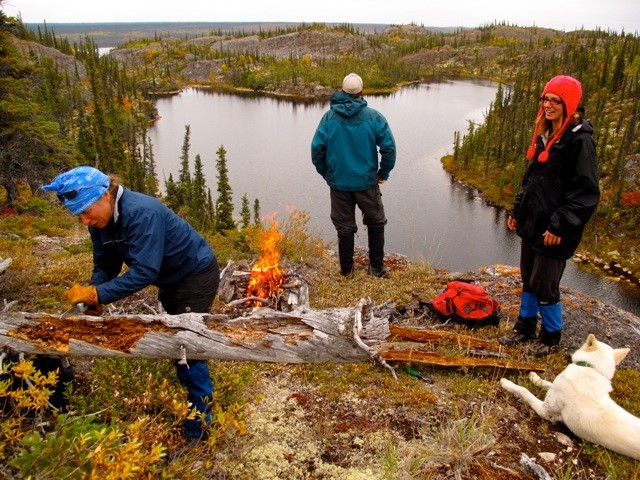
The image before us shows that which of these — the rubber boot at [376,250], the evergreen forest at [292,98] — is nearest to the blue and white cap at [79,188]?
the rubber boot at [376,250]

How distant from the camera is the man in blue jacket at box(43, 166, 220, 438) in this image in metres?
3.13

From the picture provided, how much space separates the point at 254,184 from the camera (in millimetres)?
41500

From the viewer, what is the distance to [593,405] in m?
3.50

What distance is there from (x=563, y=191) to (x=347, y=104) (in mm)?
3254

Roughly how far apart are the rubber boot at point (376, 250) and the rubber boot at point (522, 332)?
2.74 m

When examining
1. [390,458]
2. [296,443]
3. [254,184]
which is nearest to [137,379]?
[296,443]

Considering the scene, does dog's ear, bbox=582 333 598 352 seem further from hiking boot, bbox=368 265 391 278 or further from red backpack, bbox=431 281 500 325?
hiking boot, bbox=368 265 391 278

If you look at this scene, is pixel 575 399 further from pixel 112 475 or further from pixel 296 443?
pixel 112 475

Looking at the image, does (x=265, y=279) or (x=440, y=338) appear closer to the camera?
(x=440, y=338)

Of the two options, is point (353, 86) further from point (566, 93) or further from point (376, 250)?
point (566, 93)

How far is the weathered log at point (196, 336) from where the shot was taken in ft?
11.5

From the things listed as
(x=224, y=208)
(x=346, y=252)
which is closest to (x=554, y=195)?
(x=346, y=252)

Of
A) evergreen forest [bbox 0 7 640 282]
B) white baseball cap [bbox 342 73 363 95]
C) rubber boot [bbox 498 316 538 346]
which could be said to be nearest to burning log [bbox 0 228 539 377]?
rubber boot [bbox 498 316 538 346]

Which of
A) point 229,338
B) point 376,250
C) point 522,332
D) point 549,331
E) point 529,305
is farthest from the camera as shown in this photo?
point 376,250
